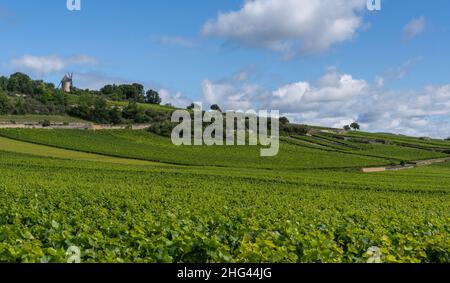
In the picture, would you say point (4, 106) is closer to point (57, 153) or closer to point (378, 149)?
point (57, 153)

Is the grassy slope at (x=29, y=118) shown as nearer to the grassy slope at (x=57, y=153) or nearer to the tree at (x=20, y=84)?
the grassy slope at (x=57, y=153)

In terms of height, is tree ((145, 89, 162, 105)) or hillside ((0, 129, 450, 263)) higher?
tree ((145, 89, 162, 105))

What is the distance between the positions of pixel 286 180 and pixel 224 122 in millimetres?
71982

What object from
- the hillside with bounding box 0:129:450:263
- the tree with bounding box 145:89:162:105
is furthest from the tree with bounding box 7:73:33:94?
the hillside with bounding box 0:129:450:263

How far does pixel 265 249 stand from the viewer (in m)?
8.91

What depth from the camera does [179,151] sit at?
84875 millimetres

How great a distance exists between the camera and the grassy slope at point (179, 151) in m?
73.6

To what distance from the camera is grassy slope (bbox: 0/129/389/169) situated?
73.6m

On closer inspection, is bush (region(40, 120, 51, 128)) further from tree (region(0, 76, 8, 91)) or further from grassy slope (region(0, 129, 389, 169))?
tree (region(0, 76, 8, 91))

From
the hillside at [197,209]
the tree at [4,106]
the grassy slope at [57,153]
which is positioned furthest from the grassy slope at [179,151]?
the tree at [4,106]

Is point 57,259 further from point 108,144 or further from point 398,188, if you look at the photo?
point 108,144

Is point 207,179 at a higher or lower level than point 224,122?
lower

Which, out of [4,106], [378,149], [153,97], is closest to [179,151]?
[378,149]
